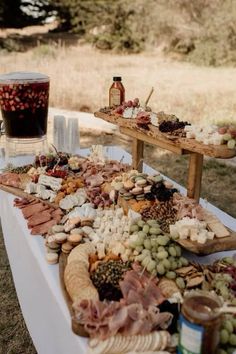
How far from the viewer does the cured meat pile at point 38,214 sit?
5.70 ft

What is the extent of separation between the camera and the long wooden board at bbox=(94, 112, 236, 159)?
5.41ft

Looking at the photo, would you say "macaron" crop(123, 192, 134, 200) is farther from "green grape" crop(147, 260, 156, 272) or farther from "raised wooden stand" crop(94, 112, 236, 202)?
"green grape" crop(147, 260, 156, 272)

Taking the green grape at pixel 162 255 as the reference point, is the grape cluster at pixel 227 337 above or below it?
below

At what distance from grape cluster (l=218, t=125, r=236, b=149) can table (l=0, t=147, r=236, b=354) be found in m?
0.42

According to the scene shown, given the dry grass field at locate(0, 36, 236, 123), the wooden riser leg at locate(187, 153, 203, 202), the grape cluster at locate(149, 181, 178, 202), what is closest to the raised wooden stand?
the wooden riser leg at locate(187, 153, 203, 202)

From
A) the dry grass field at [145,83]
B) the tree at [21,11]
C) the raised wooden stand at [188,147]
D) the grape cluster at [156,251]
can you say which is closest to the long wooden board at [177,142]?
the raised wooden stand at [188,147]

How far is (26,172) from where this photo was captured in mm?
2422

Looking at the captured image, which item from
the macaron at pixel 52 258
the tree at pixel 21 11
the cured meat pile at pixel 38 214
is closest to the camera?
the macaron at pixel 52 258

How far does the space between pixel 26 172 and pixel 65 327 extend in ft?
4.38

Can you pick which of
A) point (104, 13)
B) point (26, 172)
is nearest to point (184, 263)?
point (26, 172)

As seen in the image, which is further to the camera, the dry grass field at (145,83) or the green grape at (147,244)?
the dry grass field at (145,83)

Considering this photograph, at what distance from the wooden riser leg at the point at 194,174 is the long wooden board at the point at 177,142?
0.22 feet

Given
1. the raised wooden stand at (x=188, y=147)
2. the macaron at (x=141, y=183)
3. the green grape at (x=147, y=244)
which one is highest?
the raised wooden stand at (x=188, y=147)

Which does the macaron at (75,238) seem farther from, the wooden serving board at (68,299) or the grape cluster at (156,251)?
the grape cluster at (156,251)
